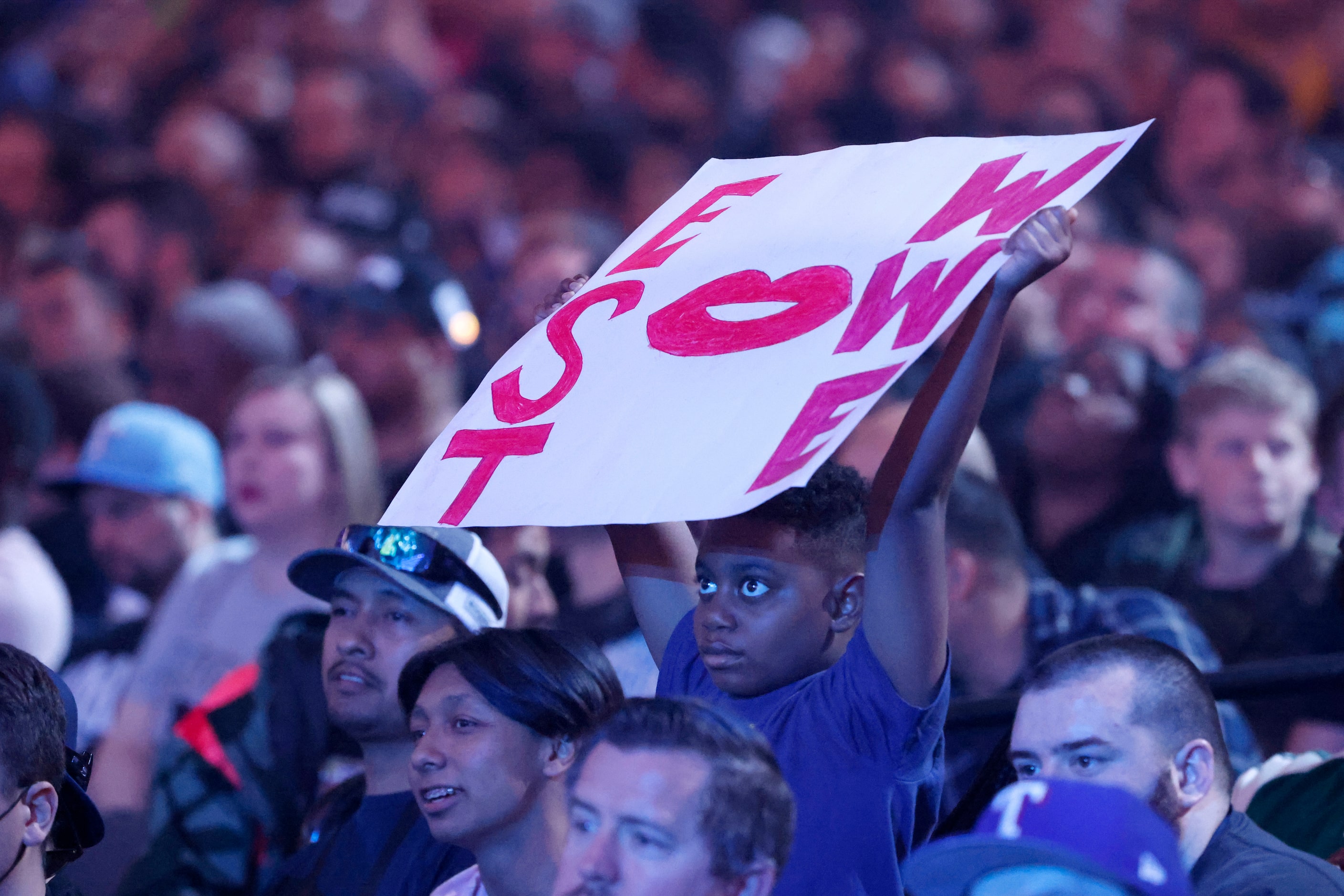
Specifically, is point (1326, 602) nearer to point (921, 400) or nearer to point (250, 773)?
point (921, 400)

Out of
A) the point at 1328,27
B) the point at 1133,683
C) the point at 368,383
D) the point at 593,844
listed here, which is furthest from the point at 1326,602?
the point at 1328,27

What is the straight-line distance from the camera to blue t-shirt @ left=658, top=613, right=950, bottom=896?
87.8 inches

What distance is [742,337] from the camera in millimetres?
2258

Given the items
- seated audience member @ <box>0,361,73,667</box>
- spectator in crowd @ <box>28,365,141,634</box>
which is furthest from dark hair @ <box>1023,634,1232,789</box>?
spectator in crowd @ <box>28,365,141,634</box>

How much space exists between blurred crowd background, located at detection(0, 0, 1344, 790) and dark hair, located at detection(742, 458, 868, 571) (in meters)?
1.21

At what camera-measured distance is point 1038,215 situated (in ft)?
6.79

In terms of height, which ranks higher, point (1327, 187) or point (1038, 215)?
point (1327, 187)

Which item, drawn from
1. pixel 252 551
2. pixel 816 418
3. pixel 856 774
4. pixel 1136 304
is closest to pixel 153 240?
pixel 252 551

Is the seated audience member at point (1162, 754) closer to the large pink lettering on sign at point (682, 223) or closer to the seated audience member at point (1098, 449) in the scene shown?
the large pink lettering on sign at point (682, 223)

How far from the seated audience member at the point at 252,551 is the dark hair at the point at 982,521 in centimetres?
151

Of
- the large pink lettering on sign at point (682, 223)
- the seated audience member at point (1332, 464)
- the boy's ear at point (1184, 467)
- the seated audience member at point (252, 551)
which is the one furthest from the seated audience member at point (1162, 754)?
the seated audience member at point (252, 551)

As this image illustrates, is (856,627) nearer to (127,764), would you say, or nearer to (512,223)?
(127,764)

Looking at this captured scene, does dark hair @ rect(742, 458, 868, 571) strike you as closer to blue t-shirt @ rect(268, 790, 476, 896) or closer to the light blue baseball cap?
blue t-shirt @ rect(268, 790, 476, 896)

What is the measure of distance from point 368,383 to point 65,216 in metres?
3.74
